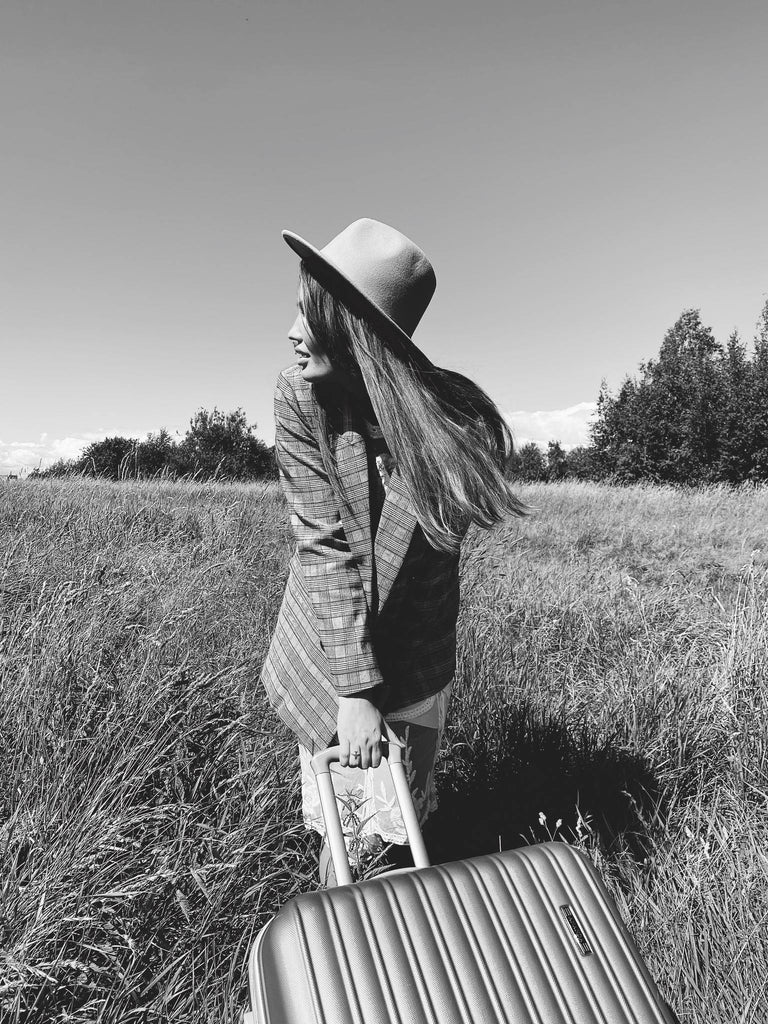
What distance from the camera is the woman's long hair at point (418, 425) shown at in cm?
124

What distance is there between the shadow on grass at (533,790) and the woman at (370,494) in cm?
66

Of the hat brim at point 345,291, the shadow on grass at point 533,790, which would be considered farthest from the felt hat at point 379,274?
the shadow on grass at point 533,790

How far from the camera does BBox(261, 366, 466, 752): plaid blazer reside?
1.29 meters

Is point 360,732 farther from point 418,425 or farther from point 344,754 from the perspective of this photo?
point 418,425

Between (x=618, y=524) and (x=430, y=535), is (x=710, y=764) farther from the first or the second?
(x=618, y=524)

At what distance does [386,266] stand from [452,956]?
46.1 inches

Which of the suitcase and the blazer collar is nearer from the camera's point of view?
the suitcase

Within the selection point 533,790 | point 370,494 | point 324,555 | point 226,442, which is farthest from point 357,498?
point 226,442

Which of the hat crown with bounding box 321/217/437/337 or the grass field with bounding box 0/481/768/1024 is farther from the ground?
the hat crown with bounding box 321/217/437/337

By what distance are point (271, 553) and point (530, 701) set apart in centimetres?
229

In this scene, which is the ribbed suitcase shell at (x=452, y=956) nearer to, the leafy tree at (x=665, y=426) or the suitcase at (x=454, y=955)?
the suitcase at (x=454, y=955)

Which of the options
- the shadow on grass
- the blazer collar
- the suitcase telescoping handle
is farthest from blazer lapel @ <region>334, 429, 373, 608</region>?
the shadow on grass

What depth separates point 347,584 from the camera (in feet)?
4.25

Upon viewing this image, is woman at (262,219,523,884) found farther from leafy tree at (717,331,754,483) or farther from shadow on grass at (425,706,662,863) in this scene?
leafy tree at (717,331,754,483)
